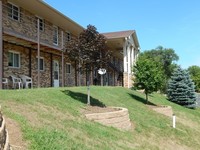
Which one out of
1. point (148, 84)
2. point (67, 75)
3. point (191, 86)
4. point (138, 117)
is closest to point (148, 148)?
point (138, 117)

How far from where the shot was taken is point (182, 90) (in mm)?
34375

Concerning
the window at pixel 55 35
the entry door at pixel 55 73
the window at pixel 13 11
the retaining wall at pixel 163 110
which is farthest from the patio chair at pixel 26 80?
the retaining wall at pixel 163 110

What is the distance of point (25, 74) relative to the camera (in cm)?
2172

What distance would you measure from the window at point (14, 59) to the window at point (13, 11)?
7.41ft

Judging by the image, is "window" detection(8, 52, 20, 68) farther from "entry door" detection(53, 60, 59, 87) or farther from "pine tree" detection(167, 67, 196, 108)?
"pine tree" detection(167, 67, 196, 108)

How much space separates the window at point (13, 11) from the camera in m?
20.1

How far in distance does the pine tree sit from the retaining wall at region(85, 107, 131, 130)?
2064 cm

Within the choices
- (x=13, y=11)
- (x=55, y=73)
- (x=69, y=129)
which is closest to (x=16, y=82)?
(x=13, y=11)

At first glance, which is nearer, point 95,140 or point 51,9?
point 95,140

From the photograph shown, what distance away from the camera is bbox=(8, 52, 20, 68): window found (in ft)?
65.9

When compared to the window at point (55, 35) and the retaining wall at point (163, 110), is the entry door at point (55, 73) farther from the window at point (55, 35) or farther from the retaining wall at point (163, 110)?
the retaining wall at point (163, 110)

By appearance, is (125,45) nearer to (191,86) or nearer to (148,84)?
(191,86)

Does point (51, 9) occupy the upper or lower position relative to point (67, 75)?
upper

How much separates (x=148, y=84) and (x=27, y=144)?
1719cm
